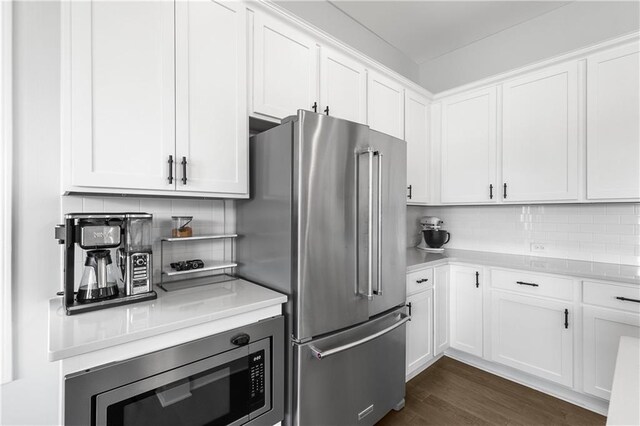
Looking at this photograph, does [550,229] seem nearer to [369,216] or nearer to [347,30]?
[369,216]

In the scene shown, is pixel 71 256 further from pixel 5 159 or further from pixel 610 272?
pixel 610 272

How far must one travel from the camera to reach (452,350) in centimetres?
284

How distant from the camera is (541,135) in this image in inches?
100

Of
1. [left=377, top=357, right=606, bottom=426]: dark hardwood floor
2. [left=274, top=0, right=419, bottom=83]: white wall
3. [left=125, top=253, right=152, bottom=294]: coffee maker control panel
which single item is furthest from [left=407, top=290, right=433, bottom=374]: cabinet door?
[left=274, top=0, right=419, bottom=83]: white wall

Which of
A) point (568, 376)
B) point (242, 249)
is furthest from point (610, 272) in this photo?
point (242, 249)

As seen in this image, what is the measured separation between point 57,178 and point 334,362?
5.25 ft

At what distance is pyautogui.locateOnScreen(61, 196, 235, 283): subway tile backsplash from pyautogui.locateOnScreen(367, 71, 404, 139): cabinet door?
139 centimetres

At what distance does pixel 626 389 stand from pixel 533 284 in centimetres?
172

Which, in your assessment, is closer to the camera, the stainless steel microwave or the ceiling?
the stainless steel microwave

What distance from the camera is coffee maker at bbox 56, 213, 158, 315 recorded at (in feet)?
3.95

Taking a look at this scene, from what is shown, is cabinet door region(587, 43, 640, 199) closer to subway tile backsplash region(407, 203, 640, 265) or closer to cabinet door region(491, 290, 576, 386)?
subway tile backsplash region(407, 203, 640, 265)

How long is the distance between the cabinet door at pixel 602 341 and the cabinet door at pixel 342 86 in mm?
2120

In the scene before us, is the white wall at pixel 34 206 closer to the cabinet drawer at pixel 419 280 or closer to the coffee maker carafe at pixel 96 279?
the coffee maker carafe at pixel 96 279

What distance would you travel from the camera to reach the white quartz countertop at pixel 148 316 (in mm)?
976
